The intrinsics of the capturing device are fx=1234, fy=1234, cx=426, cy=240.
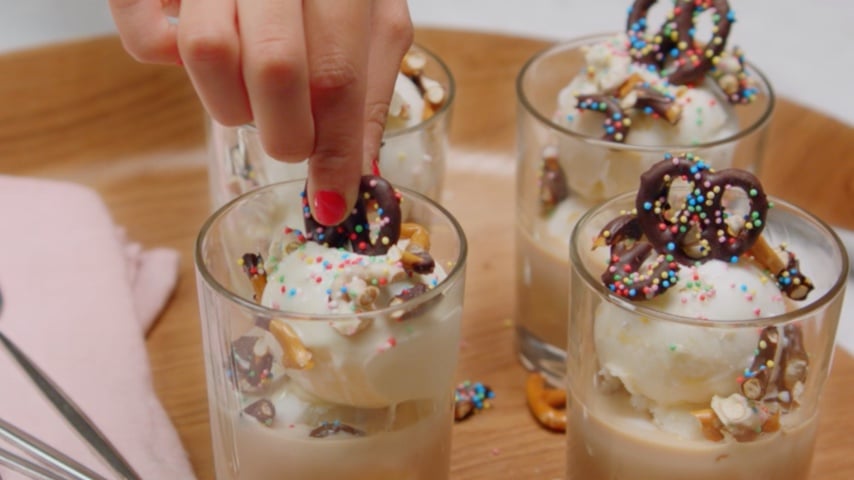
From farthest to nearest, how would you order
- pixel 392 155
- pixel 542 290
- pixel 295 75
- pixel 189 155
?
1. pixel 189 155
2. pixel 542 290
3. pixel 392 155
4. pixel 295 75

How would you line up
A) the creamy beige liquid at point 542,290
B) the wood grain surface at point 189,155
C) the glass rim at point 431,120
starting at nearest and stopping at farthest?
the glass rim at point 431,120, the creamy beige liquid at point 542,290, the wood grain surface at point 189,155

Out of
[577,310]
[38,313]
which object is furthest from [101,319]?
[577,310]

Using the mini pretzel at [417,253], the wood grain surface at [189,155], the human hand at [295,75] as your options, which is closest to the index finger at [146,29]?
the human hand at [295,75]

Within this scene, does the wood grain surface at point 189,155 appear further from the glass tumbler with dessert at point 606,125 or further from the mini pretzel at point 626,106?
the mini pretzel at point 626,106

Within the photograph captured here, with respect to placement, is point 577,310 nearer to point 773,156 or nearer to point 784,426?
point 784,426

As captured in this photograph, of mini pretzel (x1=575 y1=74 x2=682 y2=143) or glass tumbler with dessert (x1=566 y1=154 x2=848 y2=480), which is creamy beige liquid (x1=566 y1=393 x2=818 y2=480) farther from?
mini pretzel (x1=575 y1=74 x2=682 y2=143)

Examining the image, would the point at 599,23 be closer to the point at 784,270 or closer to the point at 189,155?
the point at 189,155

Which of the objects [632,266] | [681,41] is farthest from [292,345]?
[681,41]
